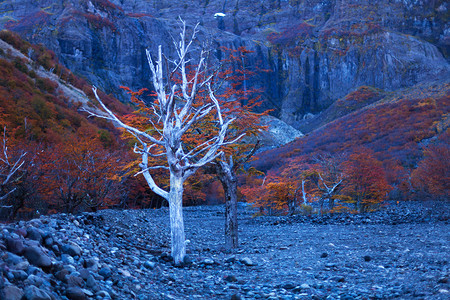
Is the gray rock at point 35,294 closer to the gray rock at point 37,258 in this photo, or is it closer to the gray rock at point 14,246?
the gray rock at point 37,258

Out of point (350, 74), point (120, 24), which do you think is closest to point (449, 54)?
point (350, 74)

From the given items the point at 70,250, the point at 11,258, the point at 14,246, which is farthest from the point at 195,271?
the point at 11,258

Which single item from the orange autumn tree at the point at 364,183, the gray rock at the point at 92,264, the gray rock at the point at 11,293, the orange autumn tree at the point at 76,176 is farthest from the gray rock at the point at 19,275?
the orange autumn tree at the point at 364,183

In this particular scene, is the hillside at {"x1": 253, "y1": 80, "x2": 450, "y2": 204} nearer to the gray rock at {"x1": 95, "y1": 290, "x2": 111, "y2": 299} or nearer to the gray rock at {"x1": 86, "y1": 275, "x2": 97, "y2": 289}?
the gray rock at {"x1": 86, "y1": 275, "x2": 97, "y2": 289}

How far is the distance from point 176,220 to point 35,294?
13.0 ft

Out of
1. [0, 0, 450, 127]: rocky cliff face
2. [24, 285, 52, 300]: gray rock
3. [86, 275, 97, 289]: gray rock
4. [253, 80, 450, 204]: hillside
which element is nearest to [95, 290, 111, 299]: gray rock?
[86, 275, 97, 289]: gray rock

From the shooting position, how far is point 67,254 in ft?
16.2

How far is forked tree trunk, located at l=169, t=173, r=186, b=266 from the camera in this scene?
22.5ft

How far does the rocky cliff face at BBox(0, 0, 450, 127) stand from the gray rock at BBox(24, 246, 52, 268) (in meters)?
98.3

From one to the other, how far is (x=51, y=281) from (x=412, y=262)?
6758 mm

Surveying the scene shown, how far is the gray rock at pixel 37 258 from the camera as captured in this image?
12.8ft

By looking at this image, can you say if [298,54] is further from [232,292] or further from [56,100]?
[232,292]

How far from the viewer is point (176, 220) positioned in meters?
6.86

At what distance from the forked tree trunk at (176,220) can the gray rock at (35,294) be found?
3.83m
